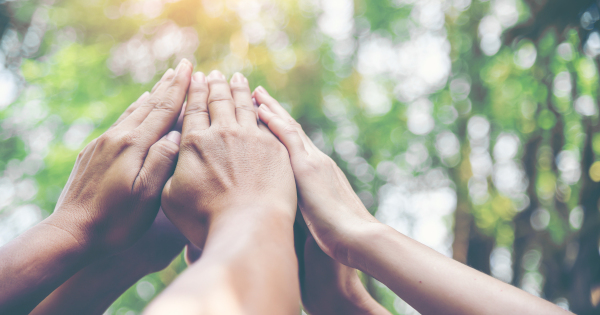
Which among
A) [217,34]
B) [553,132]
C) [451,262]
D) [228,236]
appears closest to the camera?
[228,236]

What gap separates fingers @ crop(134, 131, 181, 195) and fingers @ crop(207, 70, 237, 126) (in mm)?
211

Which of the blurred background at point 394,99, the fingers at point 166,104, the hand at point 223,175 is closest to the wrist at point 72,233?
the hand at point 223,175

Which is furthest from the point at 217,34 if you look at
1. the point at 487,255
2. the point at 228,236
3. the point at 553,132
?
the point at 487,255

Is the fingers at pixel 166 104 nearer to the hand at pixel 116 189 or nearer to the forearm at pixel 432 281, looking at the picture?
the hand at pixel 116 189

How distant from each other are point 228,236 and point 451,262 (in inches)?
27.0

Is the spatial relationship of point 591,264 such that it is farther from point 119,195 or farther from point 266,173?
point 119,195

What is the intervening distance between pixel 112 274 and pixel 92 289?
0.27ft

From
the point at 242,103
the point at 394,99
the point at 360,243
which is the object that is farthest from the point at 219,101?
the point at 394,99

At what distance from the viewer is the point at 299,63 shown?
5.88 m

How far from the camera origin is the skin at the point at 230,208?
2.08 ft

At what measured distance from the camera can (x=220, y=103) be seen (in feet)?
4.86

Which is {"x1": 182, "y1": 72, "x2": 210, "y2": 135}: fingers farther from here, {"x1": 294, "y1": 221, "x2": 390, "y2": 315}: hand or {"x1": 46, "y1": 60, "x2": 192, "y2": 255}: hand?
{"x1": 294, "y1": 221, "x2": 390, "y2": 315}: hand

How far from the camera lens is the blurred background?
16.2 ft

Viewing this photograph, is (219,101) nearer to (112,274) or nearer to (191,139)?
(191,139)
